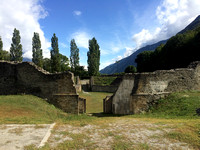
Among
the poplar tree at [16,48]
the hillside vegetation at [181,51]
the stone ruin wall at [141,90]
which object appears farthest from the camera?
the poplar tree at [16,48]

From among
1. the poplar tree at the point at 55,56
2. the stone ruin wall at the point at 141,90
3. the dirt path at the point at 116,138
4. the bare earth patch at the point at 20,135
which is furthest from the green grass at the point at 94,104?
the poplar tree at the point at 55,56

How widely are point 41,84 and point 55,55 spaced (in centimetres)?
3455

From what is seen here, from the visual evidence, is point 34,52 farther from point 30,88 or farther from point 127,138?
point 127,138

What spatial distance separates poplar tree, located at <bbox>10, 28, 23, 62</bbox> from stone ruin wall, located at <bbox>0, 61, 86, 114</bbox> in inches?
1231

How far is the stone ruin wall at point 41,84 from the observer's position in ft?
34.1

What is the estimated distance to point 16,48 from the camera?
123ft

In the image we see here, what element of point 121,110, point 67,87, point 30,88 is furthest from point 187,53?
point 30,88

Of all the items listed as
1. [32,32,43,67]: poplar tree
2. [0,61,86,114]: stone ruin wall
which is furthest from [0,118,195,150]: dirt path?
[32,32,43,67]: poplar tree

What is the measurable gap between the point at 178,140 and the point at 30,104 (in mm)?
9252

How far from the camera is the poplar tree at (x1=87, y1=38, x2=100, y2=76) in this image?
49188 mm

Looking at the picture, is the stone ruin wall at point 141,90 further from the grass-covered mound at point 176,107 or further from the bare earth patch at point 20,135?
the bare earth patch at point 20,135

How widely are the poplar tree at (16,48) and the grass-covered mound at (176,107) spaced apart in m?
40.6

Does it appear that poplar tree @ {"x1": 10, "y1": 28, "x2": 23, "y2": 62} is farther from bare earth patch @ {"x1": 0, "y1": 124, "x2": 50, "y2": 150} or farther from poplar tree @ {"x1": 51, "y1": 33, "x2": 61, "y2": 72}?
bare earth patch @ {"x1": 0, "y1": 124, "x2": 50, "y2": 150}

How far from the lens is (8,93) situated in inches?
435
